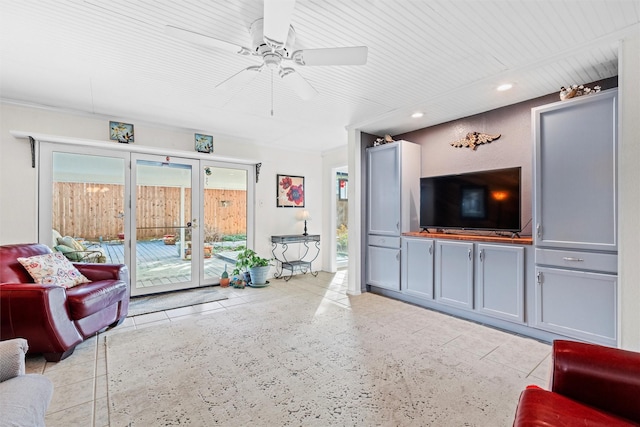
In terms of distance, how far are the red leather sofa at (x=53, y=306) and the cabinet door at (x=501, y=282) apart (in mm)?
3723

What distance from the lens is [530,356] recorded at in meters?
2.45

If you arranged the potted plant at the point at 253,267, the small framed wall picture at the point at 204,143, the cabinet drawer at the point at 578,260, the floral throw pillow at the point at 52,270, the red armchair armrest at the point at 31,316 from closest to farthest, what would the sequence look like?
the red armchair armrest at the point at 31,316 < the cabinet drawer at the point at 578,260 < the floral throw pillow at the point at 52,270 < the small framed wall picture at the point at 204,143 < the potted plant at the point at 253,267

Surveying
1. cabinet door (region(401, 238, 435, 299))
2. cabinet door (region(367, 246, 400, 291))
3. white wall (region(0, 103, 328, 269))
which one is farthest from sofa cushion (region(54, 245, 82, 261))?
cabinet door (region(401, 238, 435, 299))

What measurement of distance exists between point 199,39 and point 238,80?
1018 mm

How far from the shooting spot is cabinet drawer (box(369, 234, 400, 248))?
399cm

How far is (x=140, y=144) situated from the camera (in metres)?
4.09

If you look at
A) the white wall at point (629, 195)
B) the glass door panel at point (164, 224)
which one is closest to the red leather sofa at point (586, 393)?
the white wall at point (629, 195)

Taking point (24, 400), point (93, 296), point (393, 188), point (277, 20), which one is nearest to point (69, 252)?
point (93, 296)

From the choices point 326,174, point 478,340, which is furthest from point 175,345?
point 326,174

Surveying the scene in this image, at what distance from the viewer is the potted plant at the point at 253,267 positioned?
4.74 metres

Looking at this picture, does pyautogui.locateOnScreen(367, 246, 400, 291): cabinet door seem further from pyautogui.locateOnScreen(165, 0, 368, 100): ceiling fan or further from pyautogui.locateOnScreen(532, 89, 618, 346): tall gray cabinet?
pyautogui.locateOnScreen(165, 0, 368, 100): ceiling fan

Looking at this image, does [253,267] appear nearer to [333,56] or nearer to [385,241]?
[385,241]

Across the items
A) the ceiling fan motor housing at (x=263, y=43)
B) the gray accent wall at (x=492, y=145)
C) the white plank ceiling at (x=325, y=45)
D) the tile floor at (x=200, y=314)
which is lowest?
the tile floor at (x=200, y=314)

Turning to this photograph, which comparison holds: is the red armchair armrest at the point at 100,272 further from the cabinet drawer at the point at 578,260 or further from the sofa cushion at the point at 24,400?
the cabinet drawer at the point at 578,260
